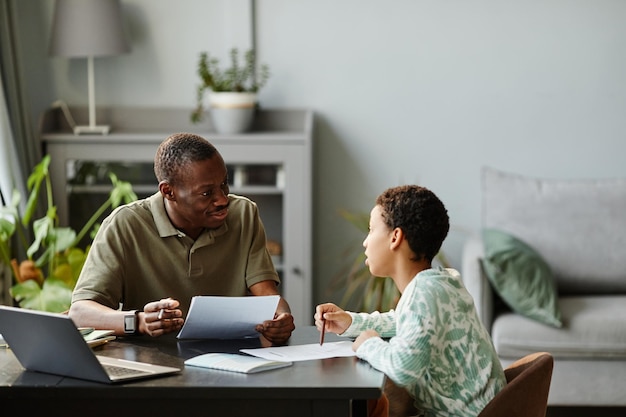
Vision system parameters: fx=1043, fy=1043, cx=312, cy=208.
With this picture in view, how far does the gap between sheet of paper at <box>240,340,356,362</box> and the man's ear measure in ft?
1.64

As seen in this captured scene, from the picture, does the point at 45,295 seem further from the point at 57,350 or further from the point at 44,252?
the point at 57,350

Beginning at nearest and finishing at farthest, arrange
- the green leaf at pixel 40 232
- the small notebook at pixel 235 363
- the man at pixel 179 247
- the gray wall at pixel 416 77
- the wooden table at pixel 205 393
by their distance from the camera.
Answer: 1. the wooden table at pixel 205 393
2. the small notebook at pixel 235 363
3. the man at pixel 179 247
4. the green leaf at pixel 40 232
5. the gray wall at pixel 416 77

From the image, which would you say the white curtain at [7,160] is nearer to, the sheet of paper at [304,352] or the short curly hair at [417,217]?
the sheet of paper at [304,352]

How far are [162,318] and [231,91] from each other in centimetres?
243

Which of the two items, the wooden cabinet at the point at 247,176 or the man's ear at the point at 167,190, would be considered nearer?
the man's ear at the point at 167,190

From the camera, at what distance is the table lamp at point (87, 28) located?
443cm

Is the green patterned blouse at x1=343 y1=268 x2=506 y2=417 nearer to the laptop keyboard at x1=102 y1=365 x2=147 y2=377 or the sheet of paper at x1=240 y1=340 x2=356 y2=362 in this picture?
the sheet of paper at x1=240 y1=340 x2=356 y2=362

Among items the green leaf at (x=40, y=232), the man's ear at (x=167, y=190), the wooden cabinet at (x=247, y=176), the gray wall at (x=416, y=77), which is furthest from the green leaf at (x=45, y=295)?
the man's ear at (x=167, y=190)

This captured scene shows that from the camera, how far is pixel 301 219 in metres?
4.40

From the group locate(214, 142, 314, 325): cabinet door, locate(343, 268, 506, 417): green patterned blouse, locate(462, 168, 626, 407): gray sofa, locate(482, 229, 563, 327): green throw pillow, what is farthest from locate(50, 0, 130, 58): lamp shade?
locate(343, 268, 506, 417): green patterned blouse

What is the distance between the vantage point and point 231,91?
4.54 metres

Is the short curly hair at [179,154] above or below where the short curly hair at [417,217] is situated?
above

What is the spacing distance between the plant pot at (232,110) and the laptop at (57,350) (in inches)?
98.0

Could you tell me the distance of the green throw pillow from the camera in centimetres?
Result: 385
